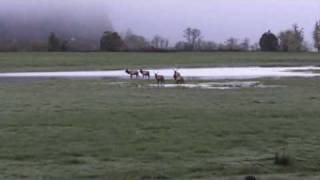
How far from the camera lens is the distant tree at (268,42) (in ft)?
493

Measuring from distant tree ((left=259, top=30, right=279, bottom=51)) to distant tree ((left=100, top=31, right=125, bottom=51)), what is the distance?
2872 centimetres

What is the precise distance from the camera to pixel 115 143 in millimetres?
16641

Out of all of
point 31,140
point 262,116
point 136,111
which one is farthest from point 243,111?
point 31,140

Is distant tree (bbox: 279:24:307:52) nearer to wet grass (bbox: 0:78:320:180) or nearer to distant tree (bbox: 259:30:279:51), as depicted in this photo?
distant tree (bbox: 259:30:279:51)

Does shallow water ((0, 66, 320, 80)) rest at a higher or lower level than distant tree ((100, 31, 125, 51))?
lower

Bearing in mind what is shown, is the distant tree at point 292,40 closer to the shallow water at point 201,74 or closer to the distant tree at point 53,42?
the distant tree at point 53,42

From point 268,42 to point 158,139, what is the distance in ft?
448

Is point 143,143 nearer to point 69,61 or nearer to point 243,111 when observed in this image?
point 243,111

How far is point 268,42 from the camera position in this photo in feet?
497

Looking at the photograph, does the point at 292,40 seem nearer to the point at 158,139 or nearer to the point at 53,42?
the point at 53,42

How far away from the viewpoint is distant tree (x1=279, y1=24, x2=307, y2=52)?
504 ft

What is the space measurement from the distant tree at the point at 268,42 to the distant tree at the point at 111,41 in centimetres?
2872

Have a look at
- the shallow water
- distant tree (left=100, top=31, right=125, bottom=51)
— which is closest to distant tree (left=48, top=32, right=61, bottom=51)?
distant tree (left=100, top=31, right=125, bottom=51)

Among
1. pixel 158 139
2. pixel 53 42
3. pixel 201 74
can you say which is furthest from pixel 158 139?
pixel 53 42
